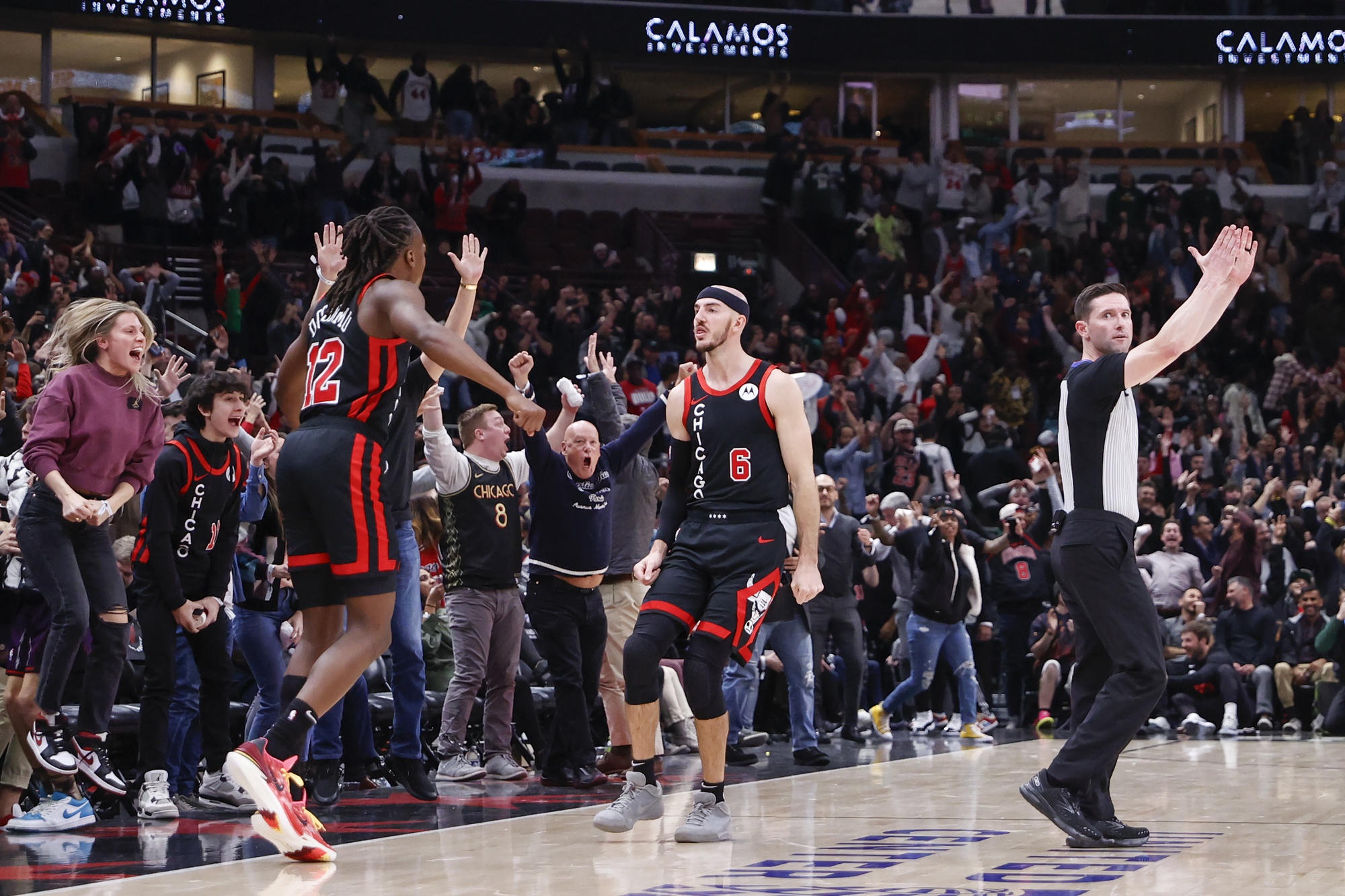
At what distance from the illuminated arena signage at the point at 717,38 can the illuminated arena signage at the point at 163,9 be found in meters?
6.26

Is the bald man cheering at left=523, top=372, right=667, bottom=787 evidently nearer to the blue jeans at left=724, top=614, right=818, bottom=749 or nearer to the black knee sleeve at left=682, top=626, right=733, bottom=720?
the blue jeans at left=724, top=614, right=818, bottom=749

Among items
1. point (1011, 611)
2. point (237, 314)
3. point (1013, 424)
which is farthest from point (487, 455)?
point (1013, 424)

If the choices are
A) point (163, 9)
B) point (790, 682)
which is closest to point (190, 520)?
point (790, 682)

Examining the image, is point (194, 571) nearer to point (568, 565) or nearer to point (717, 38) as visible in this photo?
point (568, 565)

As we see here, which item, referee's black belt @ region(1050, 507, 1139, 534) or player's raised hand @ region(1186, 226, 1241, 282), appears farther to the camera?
referee's black belt @ region(1050, 507, 1139, 534)

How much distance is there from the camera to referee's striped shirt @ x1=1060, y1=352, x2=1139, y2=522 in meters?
5.65

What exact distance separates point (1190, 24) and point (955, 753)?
18114 mm

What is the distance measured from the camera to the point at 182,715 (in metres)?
7.11

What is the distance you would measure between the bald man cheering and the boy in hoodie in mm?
1591

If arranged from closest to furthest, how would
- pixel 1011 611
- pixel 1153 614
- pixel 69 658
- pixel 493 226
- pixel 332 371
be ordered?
pixel 332 371, pixel 1153 614, pixel 69 658, pixel 1011 611, pixel 493 226

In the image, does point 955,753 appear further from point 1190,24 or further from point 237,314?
point 1190,24

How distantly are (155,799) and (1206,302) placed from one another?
4581 mm

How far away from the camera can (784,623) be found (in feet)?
32.9

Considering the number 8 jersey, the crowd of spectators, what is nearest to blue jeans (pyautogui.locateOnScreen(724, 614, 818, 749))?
the crowd of spectators
